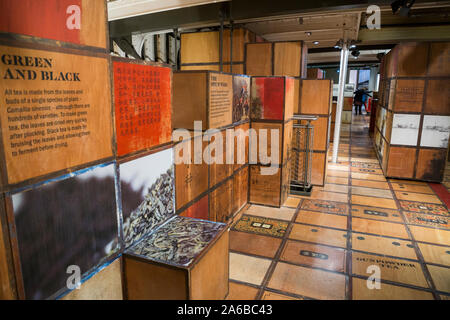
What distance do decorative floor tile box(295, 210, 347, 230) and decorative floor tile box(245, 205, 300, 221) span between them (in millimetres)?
148

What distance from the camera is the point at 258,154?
16.3ft

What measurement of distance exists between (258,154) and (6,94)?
3.95m

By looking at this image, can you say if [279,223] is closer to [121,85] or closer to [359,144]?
[121,85]

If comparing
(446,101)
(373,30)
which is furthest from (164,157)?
(373,30)

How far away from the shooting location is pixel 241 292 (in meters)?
2.94

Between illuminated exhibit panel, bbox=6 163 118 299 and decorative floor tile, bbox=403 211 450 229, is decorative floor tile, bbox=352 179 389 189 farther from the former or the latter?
illuminated exhibit panel, bbox=6 163 118 299

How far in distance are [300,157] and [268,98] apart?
6.02 ft

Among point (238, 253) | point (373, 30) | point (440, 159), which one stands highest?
point (373, 30)

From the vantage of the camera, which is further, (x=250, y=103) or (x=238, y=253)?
(x=250, y=103)

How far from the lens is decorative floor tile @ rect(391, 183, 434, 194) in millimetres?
6004

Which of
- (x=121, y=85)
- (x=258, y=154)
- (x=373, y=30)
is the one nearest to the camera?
(x=121, y=85)

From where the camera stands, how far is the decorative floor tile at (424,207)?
4922 mm

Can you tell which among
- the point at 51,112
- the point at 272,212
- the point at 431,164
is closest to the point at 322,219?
the point at 272,212

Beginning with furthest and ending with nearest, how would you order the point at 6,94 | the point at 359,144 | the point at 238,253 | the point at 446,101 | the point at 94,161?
the point at 359,144, the point at 446,101, the point at 238,253, the point at 94,161, the point at 6,94
